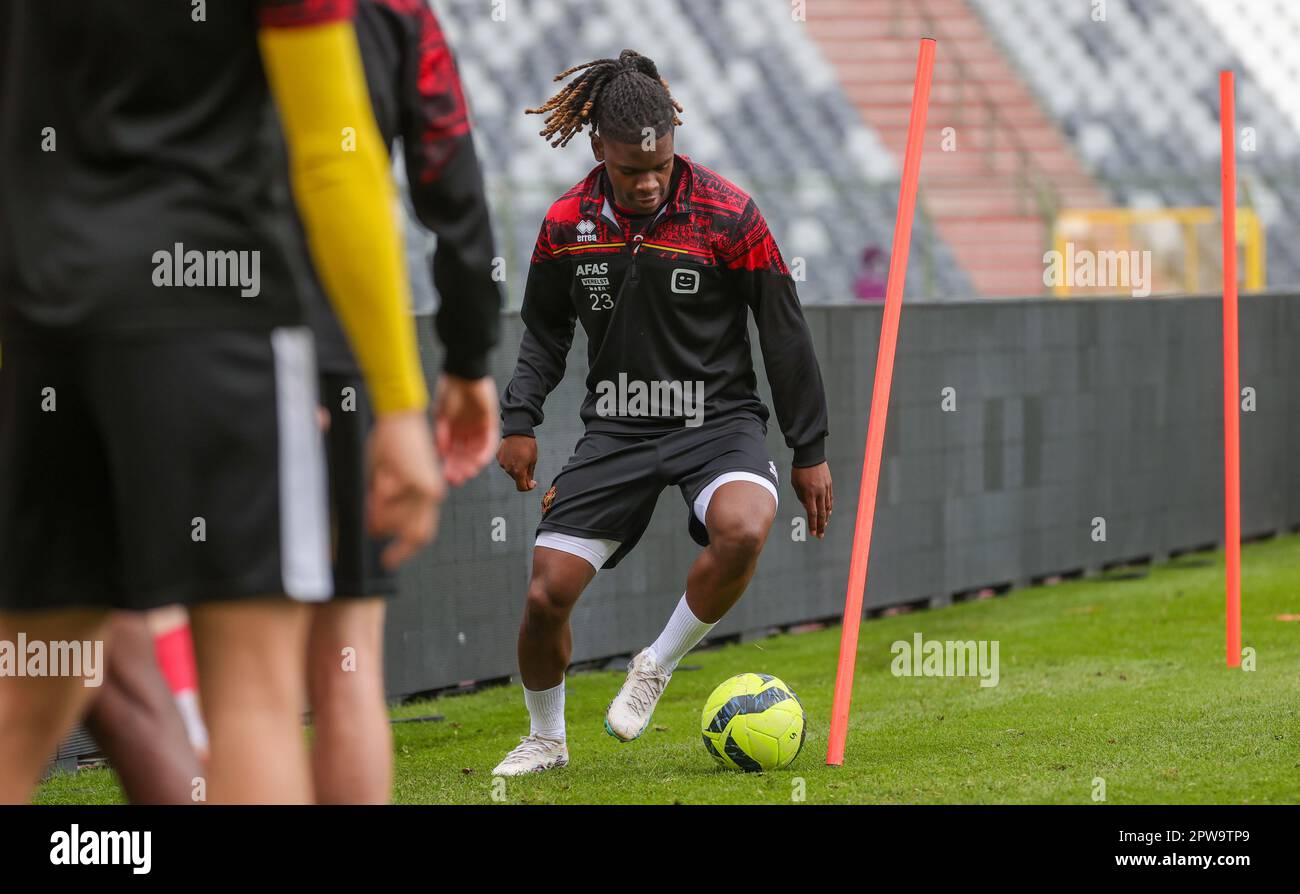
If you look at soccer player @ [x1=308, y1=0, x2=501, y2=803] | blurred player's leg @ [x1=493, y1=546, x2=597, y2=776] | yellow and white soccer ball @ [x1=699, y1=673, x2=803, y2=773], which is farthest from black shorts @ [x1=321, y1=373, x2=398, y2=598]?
yellow and white soccer ball @ [x1=699, y1=673, x2=803, y2=773]

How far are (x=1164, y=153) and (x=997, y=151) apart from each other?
3.27 m

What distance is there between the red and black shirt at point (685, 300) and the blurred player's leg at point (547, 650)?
0.50m

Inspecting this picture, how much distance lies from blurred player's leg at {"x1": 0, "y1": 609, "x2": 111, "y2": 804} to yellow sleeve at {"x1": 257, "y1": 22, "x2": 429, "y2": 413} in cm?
56

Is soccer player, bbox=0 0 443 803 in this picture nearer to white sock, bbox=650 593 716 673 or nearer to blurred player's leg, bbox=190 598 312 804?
blurred player's leg, bbox=190 598 312 804

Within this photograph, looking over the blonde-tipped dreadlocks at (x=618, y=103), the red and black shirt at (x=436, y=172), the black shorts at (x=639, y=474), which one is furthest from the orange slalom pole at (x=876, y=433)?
the red and black shirt at (x=436, y=172)

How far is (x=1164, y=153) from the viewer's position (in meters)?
18.4

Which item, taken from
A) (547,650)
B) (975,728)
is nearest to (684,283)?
(547,650)

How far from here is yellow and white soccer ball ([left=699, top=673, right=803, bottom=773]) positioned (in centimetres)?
518

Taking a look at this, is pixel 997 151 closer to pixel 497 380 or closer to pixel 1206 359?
pixel 1206 359

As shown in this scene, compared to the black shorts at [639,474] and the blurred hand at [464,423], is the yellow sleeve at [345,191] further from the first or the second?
the black shorts at [639,474]

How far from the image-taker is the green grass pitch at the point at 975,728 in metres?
4.89

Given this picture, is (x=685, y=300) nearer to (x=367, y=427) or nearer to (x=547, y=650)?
(x=547, y=650)

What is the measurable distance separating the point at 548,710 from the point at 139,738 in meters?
2.43

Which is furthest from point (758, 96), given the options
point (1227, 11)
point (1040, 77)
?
point (1227, 11)
